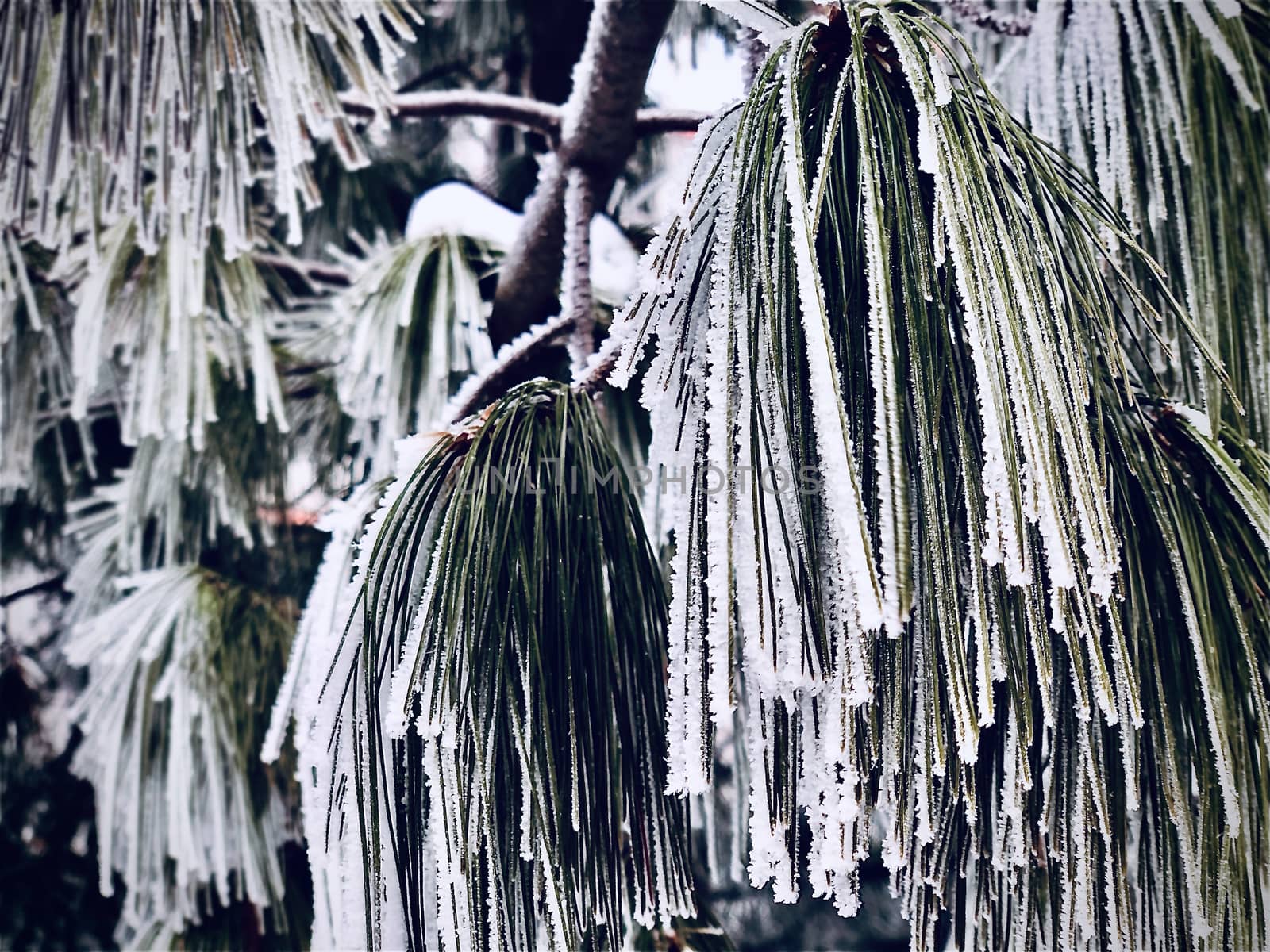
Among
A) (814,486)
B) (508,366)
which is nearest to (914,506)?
(814,486)

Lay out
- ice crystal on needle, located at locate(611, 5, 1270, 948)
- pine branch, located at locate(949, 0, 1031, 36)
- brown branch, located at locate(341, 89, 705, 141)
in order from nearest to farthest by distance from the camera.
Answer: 1. ice crystal on needle, located at locate(611, 5, 1270, 948)
2. pine branch, located at locate(949, 0, 1031, 36)
3. brown branch, located at locate(341, 89, 705, 141)

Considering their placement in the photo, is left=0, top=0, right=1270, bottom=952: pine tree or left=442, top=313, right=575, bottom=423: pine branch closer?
left=0, top=0, right=1270, bottom=952: pine tree

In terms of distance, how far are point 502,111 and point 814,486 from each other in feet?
1.98

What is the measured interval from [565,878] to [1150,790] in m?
0.28

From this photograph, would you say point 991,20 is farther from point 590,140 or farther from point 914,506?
point 914,506

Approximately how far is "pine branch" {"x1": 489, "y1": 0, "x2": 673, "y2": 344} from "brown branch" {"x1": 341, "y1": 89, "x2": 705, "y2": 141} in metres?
0.03

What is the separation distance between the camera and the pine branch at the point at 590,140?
70 centimetres

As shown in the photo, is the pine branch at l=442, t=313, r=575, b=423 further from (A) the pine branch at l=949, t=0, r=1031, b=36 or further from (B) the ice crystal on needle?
(A) the pine branch at l=949, t=0, r=1031, b=36

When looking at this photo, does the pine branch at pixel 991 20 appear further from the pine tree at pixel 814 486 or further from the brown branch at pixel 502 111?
the brown branch at pixel 502 111

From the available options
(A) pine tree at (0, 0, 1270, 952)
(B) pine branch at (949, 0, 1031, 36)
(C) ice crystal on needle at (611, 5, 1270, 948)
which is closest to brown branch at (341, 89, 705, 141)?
(A) pine tree at (0, 0, 1270, 952)

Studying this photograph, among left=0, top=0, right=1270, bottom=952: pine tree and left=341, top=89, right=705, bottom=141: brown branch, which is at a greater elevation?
left=341, top=89, right=705, bottom=141: brown branch

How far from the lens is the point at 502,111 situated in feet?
2.75

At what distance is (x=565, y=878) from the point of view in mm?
452

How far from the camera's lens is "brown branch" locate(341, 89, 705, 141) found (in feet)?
2.60
